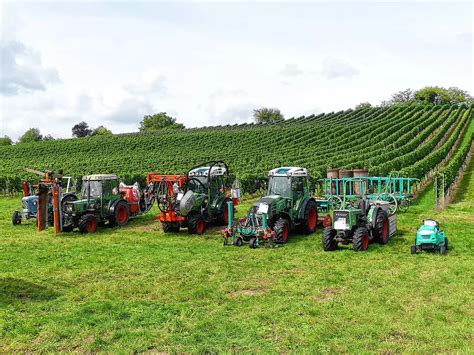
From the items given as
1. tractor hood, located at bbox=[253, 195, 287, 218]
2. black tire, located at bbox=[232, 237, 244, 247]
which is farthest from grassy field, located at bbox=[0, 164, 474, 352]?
tractor hood, located at bbox=[253, 195, 287, 218]

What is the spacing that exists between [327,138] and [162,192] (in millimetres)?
40810

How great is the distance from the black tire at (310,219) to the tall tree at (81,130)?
100494mm

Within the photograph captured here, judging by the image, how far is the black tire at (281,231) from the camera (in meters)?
12.9

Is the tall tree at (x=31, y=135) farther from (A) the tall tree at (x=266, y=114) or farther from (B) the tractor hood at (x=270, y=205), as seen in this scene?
(B) the tractor hood at (x=270, y=205)

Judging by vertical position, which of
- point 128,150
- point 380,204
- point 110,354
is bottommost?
point 110,354

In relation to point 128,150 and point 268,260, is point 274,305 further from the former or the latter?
point 128,150

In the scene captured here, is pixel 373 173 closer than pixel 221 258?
No

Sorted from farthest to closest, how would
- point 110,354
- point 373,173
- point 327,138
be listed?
point 327,138 → point 373,173 → point 110,354

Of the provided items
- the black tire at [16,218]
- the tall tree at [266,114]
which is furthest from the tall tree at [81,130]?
the black tire at [16,218]

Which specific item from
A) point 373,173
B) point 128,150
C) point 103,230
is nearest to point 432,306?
point 103,230

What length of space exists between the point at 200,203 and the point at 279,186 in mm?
2927

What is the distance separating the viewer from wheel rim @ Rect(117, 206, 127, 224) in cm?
1722

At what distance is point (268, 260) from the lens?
11.2m

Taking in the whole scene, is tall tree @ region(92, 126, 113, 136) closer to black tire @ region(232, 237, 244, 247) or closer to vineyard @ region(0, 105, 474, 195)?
vineyard @ region(0, 105, 474, 195)
